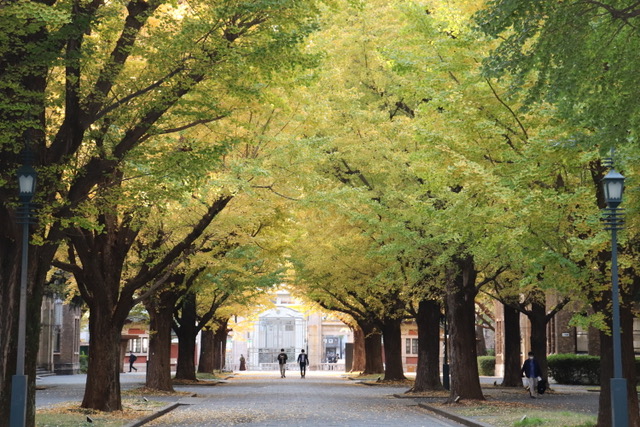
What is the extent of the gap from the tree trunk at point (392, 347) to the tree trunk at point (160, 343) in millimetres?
13065

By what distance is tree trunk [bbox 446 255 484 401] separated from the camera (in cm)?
2764

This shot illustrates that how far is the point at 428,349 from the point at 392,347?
10.2 m

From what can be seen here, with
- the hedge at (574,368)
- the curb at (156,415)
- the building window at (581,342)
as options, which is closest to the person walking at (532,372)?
the curb at (156,415)

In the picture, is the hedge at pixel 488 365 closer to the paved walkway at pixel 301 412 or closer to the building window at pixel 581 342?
the building window at pixel 581 342

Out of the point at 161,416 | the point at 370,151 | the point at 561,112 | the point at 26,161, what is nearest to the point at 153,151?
the point at 26,161

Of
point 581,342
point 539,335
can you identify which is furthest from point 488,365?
point 539,335

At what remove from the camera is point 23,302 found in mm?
14984

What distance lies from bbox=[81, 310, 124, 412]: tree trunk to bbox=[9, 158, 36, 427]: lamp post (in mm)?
8583

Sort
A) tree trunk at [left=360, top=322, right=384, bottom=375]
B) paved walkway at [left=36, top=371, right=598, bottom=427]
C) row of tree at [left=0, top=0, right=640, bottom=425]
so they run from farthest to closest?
tree trunk at [left=360, top=322, right=384, bottom=375] → paved walkway at [left=36, top=371, right=598, bottom=427] → row of tree at [left=0, top=0, right=640, bottom=425]

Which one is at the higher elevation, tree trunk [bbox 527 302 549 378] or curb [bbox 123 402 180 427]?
tree trunk [bbox 527 302 549 378]

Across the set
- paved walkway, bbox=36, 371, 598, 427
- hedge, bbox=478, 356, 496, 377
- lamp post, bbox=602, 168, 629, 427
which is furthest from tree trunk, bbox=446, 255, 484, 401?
hedge, bbox=478, 356, 496, 377

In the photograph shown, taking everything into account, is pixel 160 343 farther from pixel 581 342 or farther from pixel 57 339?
pixel 57 339

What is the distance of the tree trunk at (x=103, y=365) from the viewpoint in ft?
77.0

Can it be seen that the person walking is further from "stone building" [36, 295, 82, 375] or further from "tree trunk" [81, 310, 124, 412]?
"stone building" [36, 295, 82, 375]
